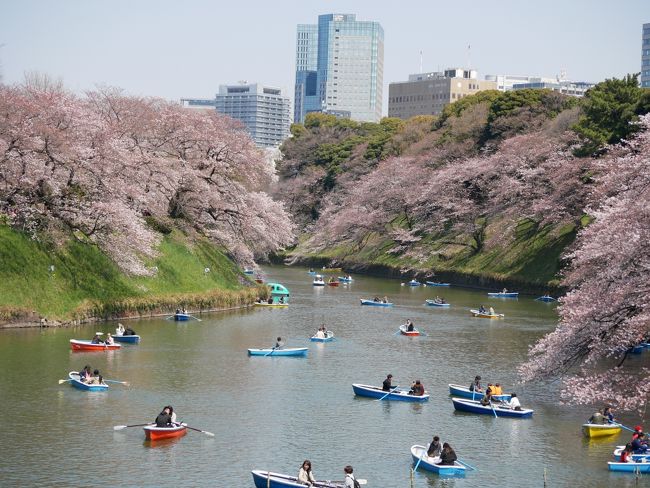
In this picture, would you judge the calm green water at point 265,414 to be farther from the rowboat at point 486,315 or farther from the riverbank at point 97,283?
the rowboat at point 486,315

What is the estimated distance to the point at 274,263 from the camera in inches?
5123

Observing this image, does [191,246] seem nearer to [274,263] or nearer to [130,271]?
[130,271]

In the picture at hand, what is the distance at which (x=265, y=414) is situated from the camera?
3647 cm

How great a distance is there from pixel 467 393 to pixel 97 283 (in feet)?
84.3

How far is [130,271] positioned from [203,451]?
91.6 feet

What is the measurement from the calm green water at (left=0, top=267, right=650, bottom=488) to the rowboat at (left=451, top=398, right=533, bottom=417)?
0.46 m

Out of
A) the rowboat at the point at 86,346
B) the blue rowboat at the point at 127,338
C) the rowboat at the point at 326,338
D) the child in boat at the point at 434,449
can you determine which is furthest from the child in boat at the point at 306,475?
the rowboat at the point at 326,338

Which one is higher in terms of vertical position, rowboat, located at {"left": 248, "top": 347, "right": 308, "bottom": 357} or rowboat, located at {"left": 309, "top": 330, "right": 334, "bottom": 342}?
rowboat, located at {"left": 309, "top": 330, "right": 334, "bottom": 342}


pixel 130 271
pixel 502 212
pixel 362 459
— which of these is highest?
pixel 502 212

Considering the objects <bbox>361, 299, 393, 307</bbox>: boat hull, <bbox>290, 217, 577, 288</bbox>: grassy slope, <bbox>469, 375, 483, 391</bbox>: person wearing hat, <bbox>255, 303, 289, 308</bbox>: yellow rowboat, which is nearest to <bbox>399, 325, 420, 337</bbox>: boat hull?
<bbox>255, 303, 289, 308</bbox>: yellow rowboat

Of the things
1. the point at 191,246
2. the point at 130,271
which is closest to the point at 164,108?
the point at 191,246

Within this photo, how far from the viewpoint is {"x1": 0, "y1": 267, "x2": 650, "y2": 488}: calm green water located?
29.6 m

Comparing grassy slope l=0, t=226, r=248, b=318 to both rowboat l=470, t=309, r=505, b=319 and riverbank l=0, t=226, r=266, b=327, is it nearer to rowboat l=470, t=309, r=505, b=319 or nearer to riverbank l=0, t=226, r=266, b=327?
riverbank l=0, t=226, r=266, b=327

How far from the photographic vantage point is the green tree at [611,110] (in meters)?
77.9
